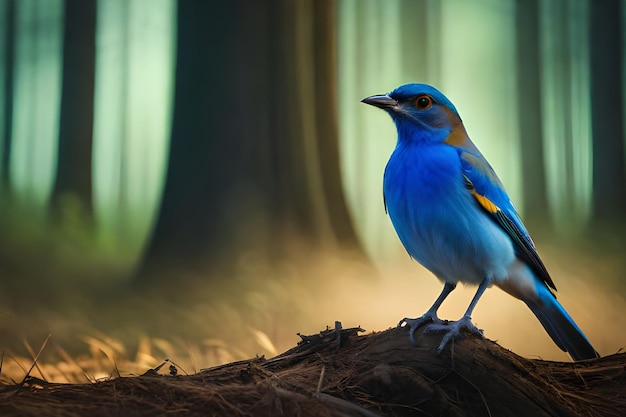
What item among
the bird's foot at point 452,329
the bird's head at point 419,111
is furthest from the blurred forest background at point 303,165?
the bird's foot at point 452,329

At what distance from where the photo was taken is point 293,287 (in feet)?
15.5

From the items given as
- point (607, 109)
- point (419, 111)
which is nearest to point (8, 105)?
point (419, 111)

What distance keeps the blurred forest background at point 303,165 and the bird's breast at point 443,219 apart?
1.78 m

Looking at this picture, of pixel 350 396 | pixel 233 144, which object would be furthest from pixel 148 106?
pixel 350 396

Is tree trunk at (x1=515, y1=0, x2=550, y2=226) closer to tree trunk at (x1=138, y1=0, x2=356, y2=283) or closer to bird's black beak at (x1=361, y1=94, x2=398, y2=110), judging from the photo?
tree trunk at (x1=138, y1=0, x2=356, y2=283)

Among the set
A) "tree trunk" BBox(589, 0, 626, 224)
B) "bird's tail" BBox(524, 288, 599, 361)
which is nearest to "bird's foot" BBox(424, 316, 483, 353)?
"bird's tail" BBox(524, 288, 599, 361)

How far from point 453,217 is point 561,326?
37.0 inches

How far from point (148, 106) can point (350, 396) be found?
3214 mm

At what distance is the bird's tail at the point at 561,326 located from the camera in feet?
9.92

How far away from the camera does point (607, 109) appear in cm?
471

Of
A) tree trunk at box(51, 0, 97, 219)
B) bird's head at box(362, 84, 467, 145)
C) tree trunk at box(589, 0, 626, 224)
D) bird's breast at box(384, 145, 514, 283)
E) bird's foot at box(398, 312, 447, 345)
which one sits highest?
tree trunk at box(51, 0, 97, 219)

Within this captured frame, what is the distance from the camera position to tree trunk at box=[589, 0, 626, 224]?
4672 millimetres

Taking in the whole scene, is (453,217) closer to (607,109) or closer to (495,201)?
(495,201)

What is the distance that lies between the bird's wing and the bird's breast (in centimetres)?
4
